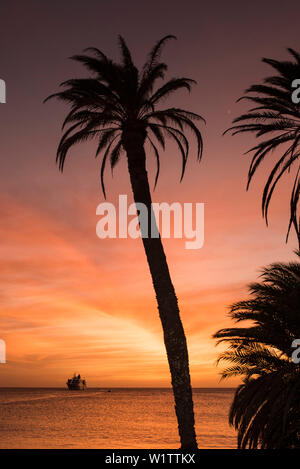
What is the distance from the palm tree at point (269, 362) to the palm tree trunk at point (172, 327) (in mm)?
2347

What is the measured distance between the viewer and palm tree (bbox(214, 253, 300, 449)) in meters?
16.8

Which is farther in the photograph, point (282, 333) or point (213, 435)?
point (213, 435)

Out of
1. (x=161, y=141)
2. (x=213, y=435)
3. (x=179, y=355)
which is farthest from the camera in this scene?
(x=213, y=435)

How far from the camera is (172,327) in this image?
16.4m

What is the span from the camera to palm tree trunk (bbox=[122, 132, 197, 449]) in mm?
16156

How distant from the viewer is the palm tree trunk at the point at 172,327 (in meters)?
16.2

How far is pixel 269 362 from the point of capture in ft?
61.3

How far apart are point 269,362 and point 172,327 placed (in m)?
4.46

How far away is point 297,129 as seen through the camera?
18328 millimetres

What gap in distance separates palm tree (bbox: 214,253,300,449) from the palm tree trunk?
7.70 ft
